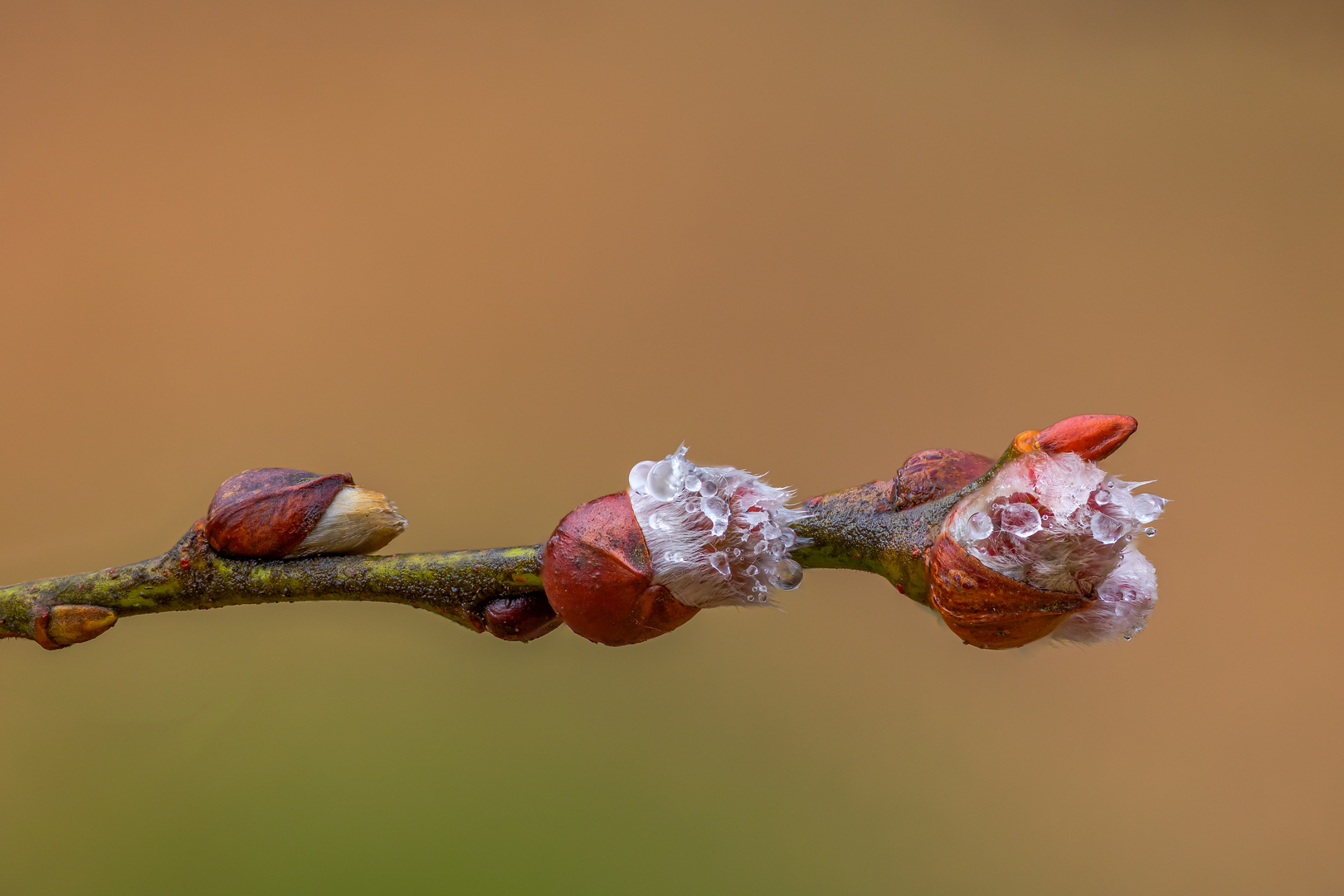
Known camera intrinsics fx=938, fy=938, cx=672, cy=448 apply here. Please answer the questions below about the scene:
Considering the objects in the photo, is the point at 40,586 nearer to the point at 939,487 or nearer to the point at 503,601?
the point at 503,601

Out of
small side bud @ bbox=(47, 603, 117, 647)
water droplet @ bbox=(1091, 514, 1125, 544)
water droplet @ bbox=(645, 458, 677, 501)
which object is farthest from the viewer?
small side bud @ bbox=(47, 603, 117, 647)

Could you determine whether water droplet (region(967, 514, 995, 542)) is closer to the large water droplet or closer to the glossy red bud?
the large water droplet

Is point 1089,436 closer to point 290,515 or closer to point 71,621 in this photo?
point 290,515

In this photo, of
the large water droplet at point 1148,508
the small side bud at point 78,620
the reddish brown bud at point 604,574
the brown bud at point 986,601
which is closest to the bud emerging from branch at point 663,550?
the reddish brown bud at point 604,574

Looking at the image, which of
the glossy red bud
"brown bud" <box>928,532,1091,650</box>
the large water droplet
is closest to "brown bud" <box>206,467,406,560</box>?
the glossy red bud

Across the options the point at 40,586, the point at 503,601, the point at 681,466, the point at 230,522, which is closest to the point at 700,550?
the point at 681,466

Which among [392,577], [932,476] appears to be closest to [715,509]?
[932,476]
